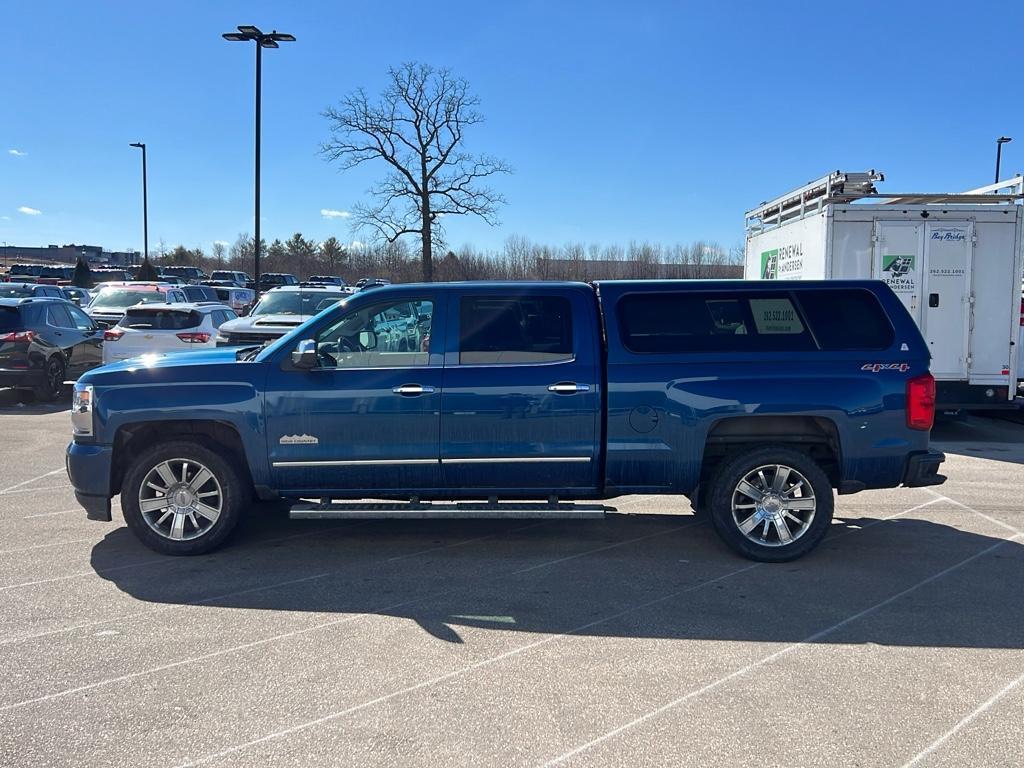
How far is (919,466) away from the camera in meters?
5.71

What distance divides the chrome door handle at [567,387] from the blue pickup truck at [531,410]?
15 millimetres

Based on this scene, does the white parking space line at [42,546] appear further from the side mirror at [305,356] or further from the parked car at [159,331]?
the parked car at [159,331]

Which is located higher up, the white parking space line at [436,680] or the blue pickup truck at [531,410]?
the blue pickup truck at [531,410]

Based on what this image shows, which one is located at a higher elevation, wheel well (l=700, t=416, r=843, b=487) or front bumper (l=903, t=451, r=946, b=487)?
wheel well (l=700, t=416, r=843, b=487)

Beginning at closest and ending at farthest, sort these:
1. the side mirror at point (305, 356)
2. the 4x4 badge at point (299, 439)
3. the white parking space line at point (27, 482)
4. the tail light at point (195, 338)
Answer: the side mirror at point (305, 356)
the 4x4 badge at point (299, 439)
the white parking space line at point (27, 482)
the tail light at point (195, 338)

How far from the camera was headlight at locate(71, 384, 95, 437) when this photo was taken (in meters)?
5.70

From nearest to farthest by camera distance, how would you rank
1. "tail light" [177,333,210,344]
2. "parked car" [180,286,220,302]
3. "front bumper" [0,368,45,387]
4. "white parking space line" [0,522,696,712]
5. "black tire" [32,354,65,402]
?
1. "white parking space line" [0,522,696,712]
2. "front bumper" [0,368,45,387]
3. "black tire" [32,354,65,402]
4. "tail light" [177,333,210,344]
5. "parked car" [180,286,220,302]

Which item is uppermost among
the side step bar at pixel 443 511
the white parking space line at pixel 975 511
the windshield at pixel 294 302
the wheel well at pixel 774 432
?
the windshield at pixel 294 302

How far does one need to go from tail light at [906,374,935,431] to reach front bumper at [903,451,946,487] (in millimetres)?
204

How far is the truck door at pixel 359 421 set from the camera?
5602 mm

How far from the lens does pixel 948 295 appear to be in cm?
1072

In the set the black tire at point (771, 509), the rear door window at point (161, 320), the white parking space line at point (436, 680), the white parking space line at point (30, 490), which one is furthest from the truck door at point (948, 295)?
the rear door window at point (161, 320)

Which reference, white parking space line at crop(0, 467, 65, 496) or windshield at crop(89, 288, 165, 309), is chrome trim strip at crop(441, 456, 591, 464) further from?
windshield at crop(89, 288, 165, 309)

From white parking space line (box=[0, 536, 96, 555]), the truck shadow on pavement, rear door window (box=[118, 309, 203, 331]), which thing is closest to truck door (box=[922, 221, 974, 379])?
the truck shadow on pavement
